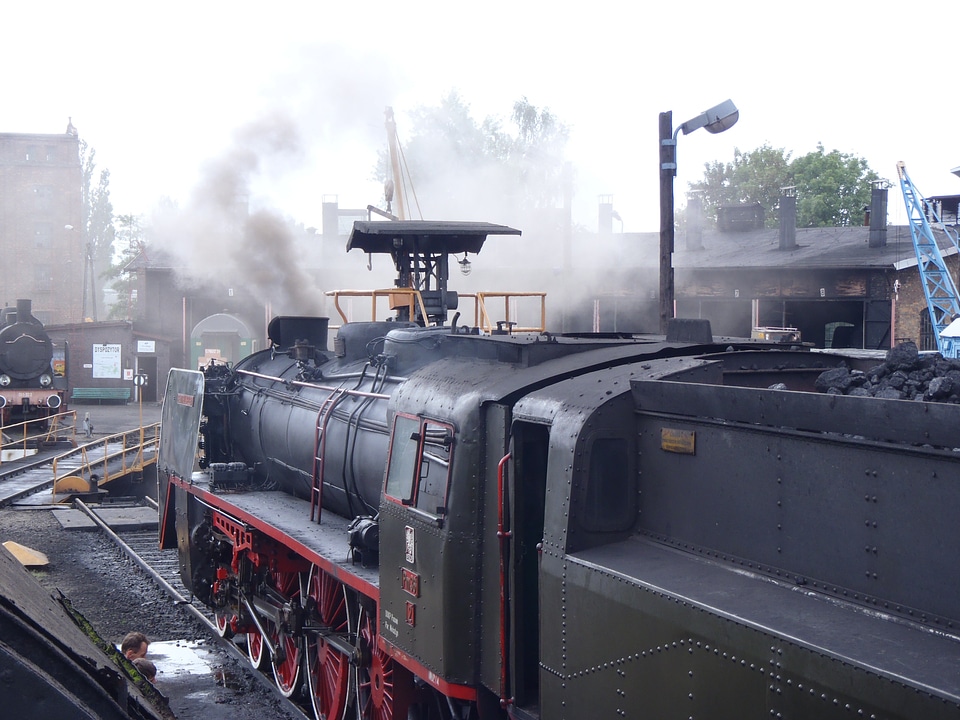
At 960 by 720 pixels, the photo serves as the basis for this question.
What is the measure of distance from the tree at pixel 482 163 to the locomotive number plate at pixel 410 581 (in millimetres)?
21937

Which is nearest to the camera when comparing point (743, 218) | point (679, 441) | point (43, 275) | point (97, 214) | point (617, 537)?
point (679, 441)

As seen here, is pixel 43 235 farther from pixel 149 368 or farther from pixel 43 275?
pixel 149 368

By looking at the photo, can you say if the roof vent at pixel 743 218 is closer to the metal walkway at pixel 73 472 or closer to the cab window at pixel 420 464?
the metal walkway at pixel 73 472

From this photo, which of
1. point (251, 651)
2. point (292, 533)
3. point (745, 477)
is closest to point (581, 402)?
point (745, 477)

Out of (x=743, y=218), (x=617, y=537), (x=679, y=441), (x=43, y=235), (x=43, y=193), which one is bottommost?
(x=617, y=537)

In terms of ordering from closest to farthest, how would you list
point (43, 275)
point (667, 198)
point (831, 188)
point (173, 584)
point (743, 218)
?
point (667, 198) < point (173, 584) < point (743, 218) < point (831, 188) < point (43, 275)

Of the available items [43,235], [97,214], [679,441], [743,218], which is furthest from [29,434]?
[97,214]

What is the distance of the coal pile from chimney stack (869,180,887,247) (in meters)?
26.9

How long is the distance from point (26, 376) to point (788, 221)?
78.4 feet

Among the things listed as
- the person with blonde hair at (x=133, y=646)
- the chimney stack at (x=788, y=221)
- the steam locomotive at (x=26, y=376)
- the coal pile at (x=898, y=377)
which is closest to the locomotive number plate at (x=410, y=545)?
the coal pile at (x=898, y=377)

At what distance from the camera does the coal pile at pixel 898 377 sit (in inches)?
148

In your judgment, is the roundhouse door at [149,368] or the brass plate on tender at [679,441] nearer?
the brass plate on tender at [679,441]

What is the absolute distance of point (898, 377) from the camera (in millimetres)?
3887

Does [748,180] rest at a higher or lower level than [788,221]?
higher
